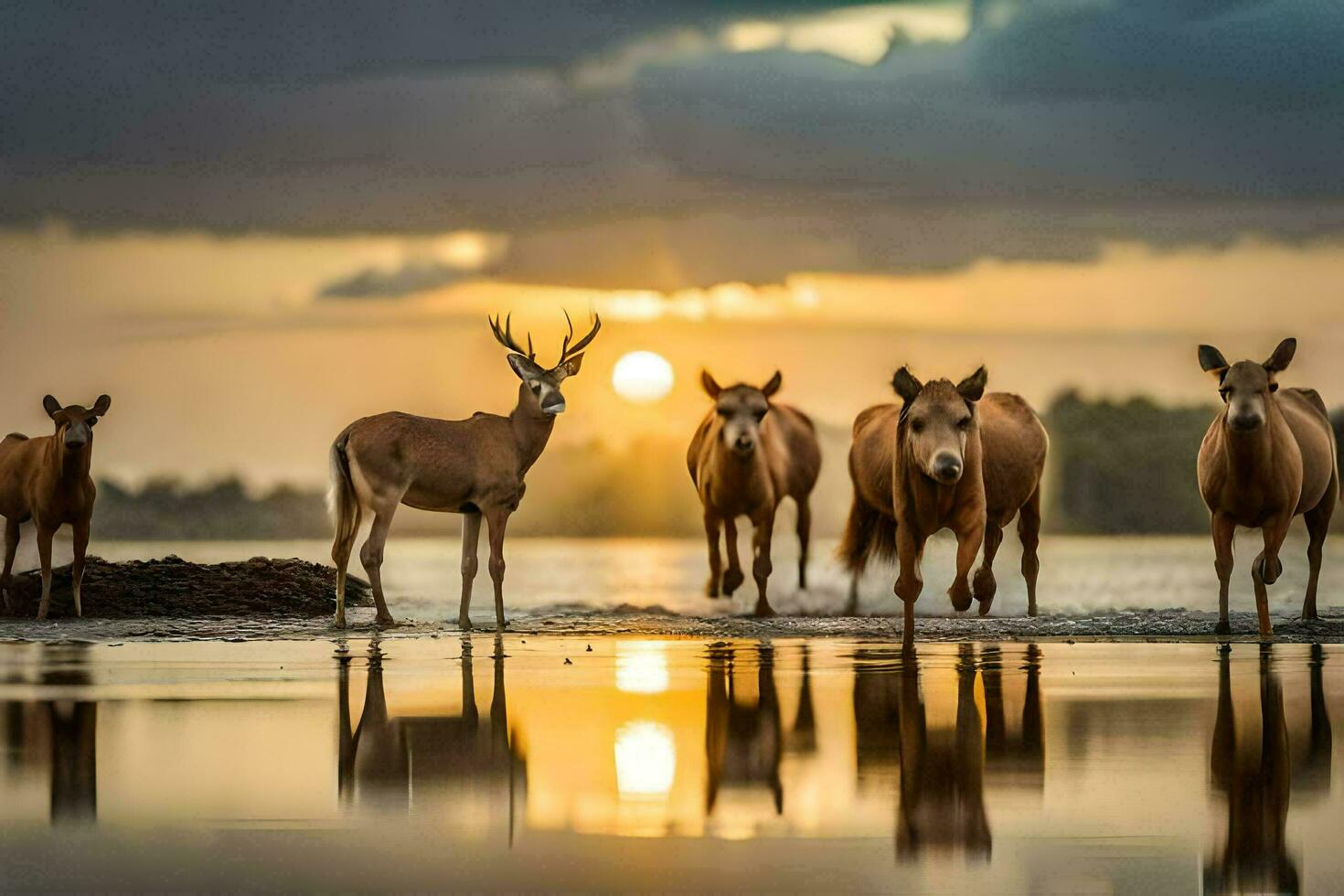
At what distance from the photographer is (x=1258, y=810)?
6.92 meters

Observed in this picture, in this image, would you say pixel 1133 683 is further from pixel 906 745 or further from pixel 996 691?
pixel 906 745

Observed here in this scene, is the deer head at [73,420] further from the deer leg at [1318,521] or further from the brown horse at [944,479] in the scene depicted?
the deer leg at [1318,521]

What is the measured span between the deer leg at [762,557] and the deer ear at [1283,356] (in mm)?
6200

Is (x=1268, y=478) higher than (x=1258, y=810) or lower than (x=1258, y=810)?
higher

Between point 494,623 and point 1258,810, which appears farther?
point 494,623

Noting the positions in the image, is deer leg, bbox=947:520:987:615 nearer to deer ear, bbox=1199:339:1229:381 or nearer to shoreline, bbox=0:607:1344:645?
shoreline, bbox=0:607:1344:645

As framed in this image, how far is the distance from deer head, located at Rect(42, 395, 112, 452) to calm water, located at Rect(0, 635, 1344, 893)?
7292 millimetres

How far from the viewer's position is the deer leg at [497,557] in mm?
19406

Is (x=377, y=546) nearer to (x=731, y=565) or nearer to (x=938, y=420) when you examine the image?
(x=731, y=565)

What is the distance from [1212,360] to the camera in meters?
17.6

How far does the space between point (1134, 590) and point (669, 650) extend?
16.3 meters

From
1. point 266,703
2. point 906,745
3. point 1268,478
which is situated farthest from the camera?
point 1268,478

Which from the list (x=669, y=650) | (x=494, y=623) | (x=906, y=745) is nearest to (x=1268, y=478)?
(x=669, y=650)

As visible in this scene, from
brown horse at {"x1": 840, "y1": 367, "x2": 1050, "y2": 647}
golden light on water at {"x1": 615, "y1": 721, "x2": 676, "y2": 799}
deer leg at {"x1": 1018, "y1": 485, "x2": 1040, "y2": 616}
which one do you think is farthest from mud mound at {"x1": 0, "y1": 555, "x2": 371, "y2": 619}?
golden light on water at {"x1": 615, "y1": 721, "x2": 676, "y2": 799}
